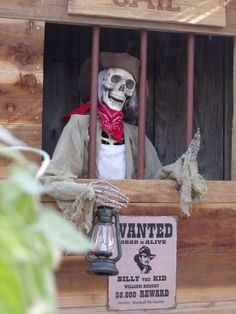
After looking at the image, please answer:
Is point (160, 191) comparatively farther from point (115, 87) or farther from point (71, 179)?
point (115, 87)

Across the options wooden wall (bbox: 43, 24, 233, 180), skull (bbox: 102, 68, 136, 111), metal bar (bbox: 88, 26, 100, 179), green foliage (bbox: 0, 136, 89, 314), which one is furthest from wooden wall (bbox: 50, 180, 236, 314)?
green foliage (bbox: 0, 136, 89, 314)

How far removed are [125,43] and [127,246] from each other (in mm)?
1107

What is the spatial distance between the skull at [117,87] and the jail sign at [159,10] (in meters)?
0.27

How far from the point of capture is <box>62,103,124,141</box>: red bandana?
7.69 feet

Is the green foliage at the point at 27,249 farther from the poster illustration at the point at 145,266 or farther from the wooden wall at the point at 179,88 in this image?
the wooden wall at the point at 179,88

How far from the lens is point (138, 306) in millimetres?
2158

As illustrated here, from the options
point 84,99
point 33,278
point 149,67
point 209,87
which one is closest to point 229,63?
point 209,87

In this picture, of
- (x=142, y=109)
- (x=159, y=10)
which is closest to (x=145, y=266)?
(x=142, y=109)

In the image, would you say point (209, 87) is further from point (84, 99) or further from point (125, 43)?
point (84, 99)

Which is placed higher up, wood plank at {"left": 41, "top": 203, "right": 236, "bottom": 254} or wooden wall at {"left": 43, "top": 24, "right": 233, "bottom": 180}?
wooden wall at {"left": 43, "top": 24, "right": 233, "bottom": 180}

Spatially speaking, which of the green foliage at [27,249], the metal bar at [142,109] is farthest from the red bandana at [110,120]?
the green foliage at [27,249]

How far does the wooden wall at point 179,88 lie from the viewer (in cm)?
296

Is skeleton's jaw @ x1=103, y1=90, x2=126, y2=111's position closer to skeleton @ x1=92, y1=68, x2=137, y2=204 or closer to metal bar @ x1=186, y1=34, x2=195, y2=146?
skeleton @ x1=92, y1=68, x2=137, y2=204

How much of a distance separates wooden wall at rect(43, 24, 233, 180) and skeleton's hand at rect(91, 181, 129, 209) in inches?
38.0
